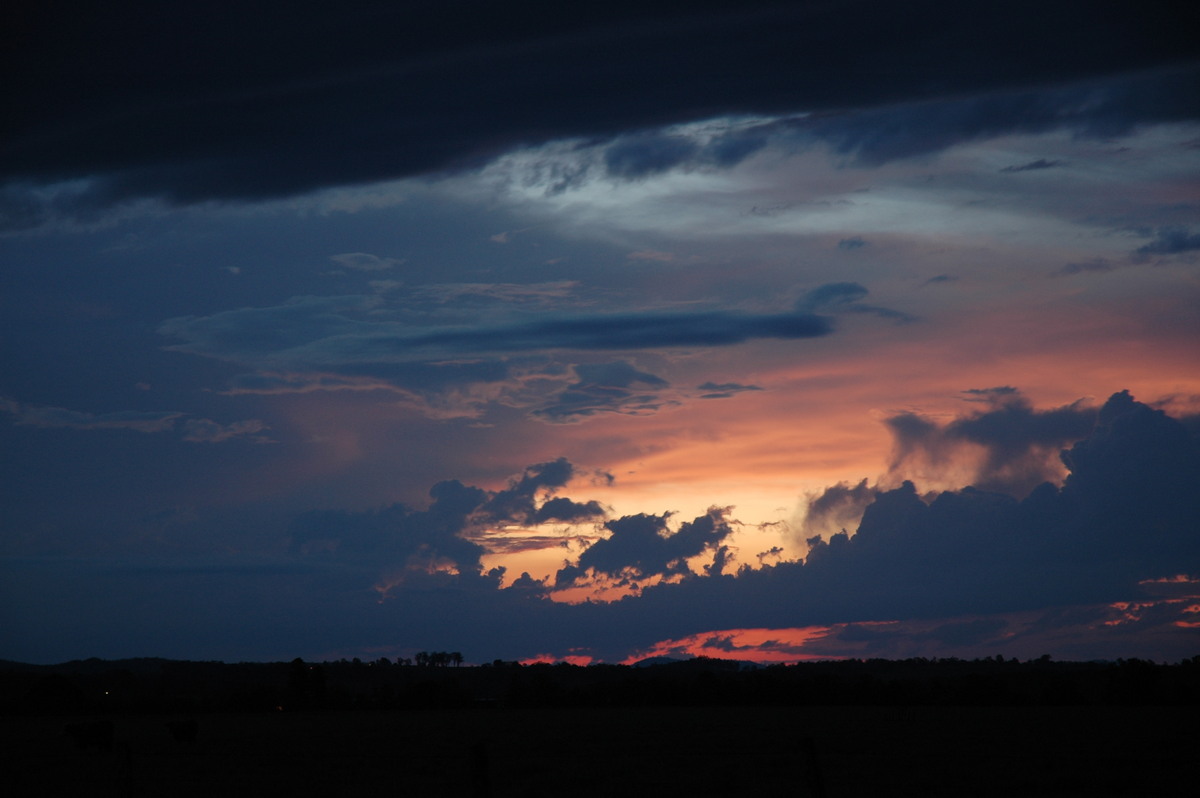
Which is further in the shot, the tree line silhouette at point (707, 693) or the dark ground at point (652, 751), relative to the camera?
the tree line silhouette at point (707, 693)

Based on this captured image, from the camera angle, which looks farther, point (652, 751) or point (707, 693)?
point (707, 693)

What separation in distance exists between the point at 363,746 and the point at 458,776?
16997 millimetres

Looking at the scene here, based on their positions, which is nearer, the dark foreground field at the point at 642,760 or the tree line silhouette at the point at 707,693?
the dark foreground field at the point at 642,760

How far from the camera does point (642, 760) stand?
130ft

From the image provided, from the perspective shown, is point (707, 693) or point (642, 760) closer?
point (642, 760)

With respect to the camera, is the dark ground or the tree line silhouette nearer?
the dark ground

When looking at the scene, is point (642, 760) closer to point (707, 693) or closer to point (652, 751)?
point (652, 751)

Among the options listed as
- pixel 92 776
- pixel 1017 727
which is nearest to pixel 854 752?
pixel 1017 727

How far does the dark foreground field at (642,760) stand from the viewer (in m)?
30.2

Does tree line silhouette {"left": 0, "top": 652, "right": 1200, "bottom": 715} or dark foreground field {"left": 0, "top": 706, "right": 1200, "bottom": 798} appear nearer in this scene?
dark foreground field {"left": 0, "top": 706, "right": 1200, "bottom": 798}

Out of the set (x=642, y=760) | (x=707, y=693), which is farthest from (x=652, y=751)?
(x=707, y=693)

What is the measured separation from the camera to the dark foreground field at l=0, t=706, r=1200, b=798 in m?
30.2

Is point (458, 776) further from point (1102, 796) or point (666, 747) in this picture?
point (1102, 796)

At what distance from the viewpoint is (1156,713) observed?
2815 inches
